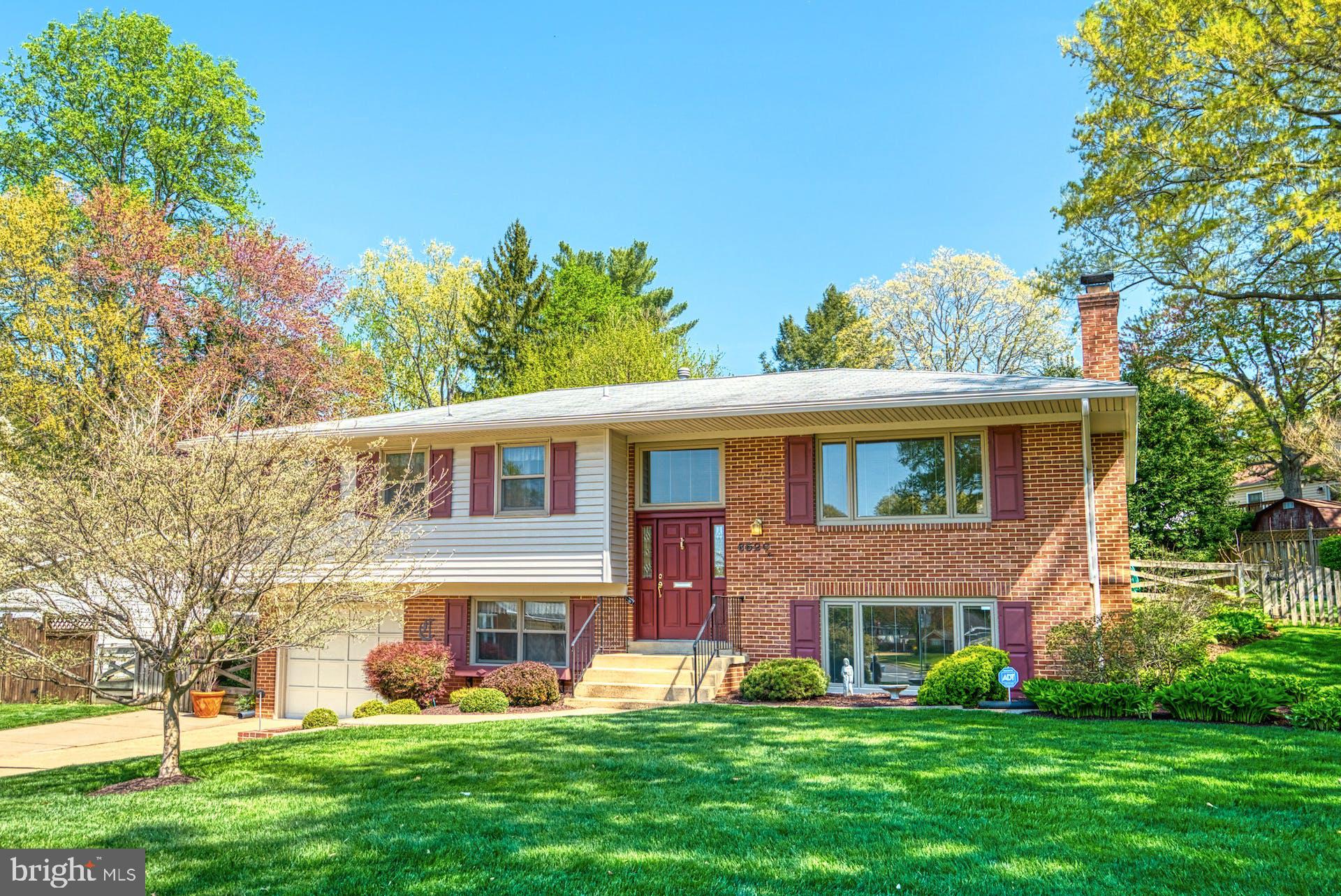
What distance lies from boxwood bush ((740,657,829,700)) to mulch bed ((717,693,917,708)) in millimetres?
90

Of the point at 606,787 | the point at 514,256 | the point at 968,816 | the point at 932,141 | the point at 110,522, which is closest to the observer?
the point at 968,816

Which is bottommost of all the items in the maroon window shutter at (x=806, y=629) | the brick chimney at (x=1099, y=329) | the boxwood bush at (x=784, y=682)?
the boxwood bush at (x=784, y=682)

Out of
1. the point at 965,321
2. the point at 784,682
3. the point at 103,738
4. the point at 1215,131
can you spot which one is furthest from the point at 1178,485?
the point at 103,738

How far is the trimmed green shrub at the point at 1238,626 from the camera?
1577cm

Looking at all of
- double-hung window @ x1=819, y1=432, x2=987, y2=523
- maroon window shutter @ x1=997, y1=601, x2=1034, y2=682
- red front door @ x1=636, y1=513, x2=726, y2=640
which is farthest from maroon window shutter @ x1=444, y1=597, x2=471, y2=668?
maroon window shutter @ x1=997, y1=601, x2=1034, y2=682

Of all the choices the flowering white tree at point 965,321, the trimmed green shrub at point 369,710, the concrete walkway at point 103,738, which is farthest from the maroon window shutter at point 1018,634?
the flowering white tree at point 965,321

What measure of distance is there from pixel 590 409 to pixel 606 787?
8.04 m

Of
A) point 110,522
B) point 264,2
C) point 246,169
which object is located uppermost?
point 246,169

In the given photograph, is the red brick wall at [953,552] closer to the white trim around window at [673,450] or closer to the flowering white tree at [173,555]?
the white trim around window at [673,450]

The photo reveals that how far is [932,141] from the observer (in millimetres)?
24703

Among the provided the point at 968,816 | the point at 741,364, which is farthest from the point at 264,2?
the point at 741,364

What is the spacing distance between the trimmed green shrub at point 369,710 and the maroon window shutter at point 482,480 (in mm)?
3201

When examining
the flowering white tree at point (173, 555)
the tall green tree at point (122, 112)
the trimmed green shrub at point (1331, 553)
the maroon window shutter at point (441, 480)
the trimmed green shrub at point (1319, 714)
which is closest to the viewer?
the flowering white tree at point (173, 555)

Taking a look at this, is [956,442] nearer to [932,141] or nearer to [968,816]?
[968,816]
